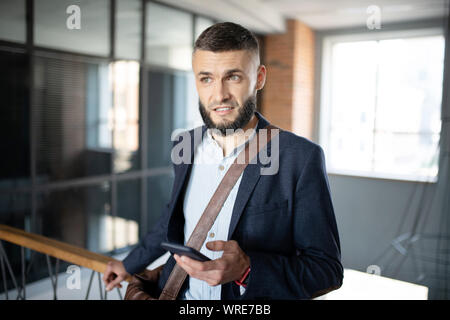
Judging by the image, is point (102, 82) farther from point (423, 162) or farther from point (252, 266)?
point (423, 162)

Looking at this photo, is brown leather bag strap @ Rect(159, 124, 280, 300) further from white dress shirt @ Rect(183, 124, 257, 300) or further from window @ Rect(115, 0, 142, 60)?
window @ Rect(115, 0, 142, 60)

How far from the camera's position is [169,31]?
15.4 feet

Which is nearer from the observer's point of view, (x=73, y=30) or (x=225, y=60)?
(x=225, y=60)

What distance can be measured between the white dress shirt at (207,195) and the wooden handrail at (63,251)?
280 mm

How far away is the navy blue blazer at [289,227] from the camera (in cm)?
91

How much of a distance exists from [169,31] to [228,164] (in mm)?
3966

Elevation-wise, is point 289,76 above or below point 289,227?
above

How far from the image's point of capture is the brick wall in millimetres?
6203

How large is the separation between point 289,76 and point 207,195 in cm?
541

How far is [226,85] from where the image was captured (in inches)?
40.2

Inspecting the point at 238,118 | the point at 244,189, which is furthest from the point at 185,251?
the point at 238,118

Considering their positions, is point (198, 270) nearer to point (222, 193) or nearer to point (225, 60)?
point (222, 193)

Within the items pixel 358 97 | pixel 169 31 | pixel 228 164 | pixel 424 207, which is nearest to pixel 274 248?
pixel 228 164

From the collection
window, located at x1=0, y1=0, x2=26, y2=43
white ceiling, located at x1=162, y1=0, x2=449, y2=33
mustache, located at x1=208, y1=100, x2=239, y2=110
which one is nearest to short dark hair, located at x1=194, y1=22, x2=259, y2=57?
mustache, located at x1=208, y1=100, x2=239, y2=110
